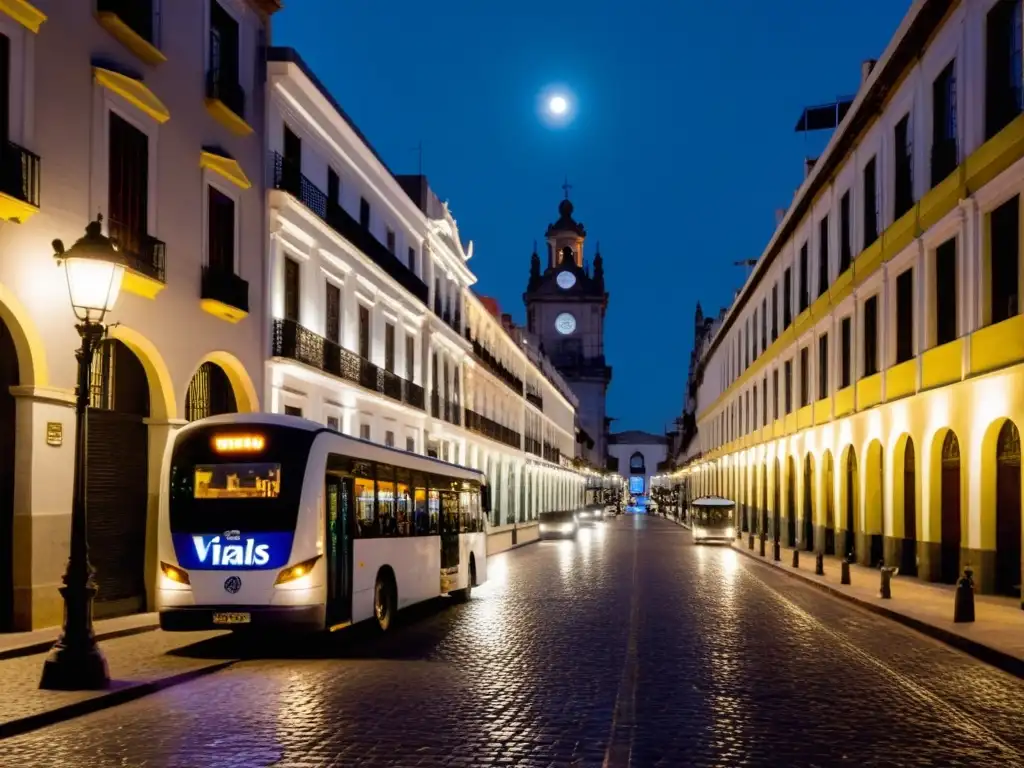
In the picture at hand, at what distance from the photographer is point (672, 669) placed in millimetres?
12430

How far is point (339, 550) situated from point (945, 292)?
14.9 metres

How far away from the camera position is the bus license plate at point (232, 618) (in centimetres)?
1359

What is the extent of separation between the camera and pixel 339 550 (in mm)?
14781

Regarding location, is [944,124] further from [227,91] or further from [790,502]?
[790,502]

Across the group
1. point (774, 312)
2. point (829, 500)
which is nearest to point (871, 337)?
point (829, 500)

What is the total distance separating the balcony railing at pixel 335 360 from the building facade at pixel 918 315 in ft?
42.2

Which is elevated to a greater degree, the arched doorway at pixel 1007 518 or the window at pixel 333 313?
the window at pixel 333 313

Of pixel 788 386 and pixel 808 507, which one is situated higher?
pixel 788 386

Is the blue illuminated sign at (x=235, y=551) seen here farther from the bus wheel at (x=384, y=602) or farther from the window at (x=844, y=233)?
the window at (x=844, y=233)

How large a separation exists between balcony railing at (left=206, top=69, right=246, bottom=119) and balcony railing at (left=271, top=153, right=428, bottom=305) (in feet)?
6.26

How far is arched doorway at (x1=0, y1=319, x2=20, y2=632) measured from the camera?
15250 millimetres

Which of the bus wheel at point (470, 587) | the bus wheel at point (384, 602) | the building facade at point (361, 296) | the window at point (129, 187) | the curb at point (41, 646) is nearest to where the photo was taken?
the curb at point (41, 646)

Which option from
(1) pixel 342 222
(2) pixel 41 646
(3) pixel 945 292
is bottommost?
(2) pixel 41 646

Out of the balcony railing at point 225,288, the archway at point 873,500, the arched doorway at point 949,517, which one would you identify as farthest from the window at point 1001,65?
the balcony railing at point 225,288
